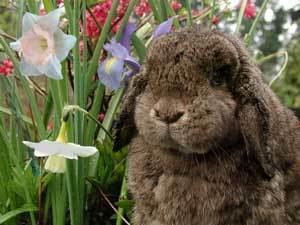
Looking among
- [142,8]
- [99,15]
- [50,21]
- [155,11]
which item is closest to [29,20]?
[50,21]

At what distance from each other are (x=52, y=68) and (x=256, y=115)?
47 cm

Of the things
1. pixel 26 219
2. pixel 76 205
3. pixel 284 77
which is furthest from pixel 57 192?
pixel 284 77

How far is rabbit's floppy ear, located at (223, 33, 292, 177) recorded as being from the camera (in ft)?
4.43

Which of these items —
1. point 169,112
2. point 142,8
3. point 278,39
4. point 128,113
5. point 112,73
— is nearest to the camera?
point 169,112

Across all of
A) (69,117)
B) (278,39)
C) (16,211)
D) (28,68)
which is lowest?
(278,39)

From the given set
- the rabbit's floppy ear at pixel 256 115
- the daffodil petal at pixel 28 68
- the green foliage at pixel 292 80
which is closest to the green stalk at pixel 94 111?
the daffodil petal at pixel 28 68

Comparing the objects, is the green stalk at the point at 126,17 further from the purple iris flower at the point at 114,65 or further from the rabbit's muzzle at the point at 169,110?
the rabbit's muzzle at the point at 169,110

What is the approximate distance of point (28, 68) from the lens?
145cm

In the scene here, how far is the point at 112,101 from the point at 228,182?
2.09 feet

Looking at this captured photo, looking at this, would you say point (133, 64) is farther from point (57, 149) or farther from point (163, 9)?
point (57, 149)

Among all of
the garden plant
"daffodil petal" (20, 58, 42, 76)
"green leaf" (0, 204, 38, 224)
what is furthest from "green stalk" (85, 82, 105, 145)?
"daffodil petal" (20, 58, 42, 76)

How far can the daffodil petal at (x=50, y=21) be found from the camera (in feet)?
4.55

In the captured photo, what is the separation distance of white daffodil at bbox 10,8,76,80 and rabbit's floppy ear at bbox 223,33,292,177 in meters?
0.39

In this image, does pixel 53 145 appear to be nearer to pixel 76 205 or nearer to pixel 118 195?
pixel 76 205
